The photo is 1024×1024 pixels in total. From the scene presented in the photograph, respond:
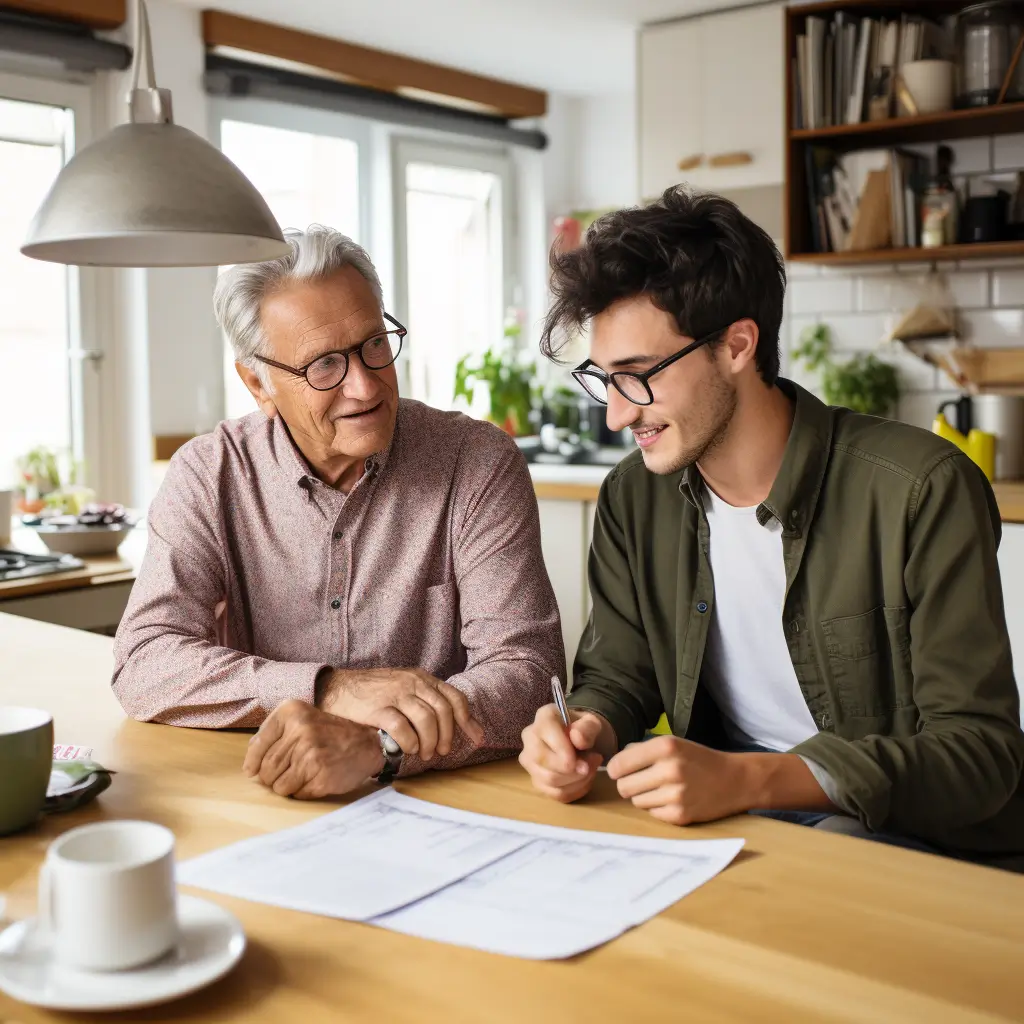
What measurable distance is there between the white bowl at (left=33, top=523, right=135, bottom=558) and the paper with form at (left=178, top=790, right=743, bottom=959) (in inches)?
80.5

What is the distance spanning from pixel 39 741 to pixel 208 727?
39 cm

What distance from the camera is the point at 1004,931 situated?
37.4 inches

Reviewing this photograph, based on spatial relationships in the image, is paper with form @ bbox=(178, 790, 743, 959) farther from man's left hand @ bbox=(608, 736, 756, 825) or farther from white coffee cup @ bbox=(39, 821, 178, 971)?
white coffee cup @ bbox=(39, 821, 178, 971)

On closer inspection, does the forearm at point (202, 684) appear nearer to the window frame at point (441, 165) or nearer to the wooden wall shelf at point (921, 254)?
the wooden wall shelf at point (921, 254)

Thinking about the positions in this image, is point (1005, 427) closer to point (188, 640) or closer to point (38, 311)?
point (188, 640)

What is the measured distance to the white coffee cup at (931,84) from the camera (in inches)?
153

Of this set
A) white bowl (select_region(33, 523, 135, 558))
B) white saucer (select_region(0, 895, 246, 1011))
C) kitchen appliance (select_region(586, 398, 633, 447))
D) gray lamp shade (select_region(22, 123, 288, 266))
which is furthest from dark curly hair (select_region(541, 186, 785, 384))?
kitchen appliance (select_region(586, 398, 633, 447))

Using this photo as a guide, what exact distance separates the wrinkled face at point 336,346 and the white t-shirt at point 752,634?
485mm

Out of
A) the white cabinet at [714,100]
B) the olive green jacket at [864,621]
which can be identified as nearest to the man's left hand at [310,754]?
the olive green jacket at [864,621]

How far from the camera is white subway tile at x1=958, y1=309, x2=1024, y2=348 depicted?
13.6 feet

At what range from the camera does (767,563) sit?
1649 mm

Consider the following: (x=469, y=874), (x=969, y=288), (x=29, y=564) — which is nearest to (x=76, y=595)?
(x=29, y=564)

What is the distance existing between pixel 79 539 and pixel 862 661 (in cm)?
215

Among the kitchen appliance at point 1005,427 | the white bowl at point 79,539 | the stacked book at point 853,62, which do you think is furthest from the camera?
the stacked book at point 853,62
